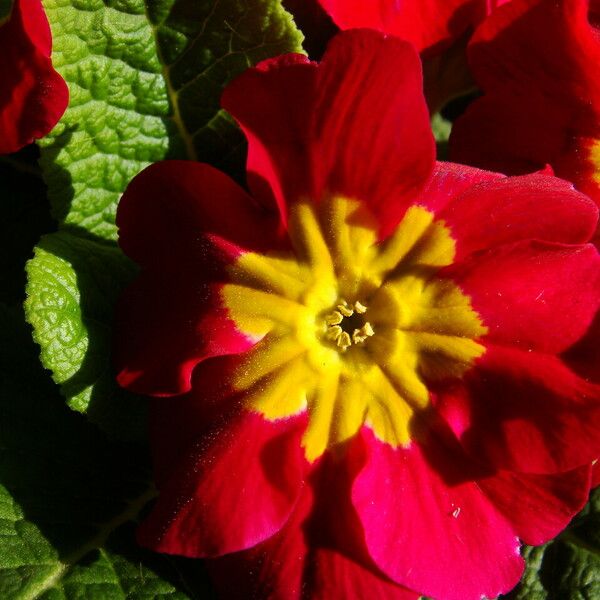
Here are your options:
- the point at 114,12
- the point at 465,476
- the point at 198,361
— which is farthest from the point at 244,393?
the point at 114,12

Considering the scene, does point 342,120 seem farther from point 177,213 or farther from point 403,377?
point 403,377

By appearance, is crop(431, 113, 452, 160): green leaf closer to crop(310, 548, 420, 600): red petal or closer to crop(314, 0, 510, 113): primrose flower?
crop(314, 0, 510, 113): primrose flower

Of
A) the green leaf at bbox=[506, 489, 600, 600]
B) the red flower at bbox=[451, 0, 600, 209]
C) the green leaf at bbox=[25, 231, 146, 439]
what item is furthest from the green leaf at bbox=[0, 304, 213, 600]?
the red flower at bbox=[451, 0, 600, 209]

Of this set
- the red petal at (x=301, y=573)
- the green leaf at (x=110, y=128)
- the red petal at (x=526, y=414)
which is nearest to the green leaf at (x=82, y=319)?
the green leaf at (x=110, y=128)

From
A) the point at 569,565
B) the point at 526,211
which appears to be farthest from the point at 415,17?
the point at 569,565

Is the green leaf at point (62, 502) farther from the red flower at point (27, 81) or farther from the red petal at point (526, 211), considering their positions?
the red petal at point (526, 211)

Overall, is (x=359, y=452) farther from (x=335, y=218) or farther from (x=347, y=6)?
(x=347, y=6)
